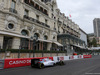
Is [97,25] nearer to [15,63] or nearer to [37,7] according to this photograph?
[37,7]

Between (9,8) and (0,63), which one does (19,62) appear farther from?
(9,8)

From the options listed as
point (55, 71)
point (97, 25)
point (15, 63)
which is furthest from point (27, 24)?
point (97, 25)

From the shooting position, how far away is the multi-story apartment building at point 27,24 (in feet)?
54.2

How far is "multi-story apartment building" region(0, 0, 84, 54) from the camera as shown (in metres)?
16.5

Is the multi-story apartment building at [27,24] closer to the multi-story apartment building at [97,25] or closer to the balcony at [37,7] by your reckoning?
the balcony at [37,7]

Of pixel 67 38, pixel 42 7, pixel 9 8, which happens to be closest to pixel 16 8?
pixel 9 8

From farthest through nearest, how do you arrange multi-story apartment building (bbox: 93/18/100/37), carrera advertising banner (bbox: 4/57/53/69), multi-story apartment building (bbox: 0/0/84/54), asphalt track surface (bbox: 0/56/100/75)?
multi-story apartment building (bbox: 93/18/100/37), multi-story apartment building (bbox: 0/0/84/54), carrera advertising banner (bbox: 4/57/53/69), asphalt track surface (bbox: 0/56/100/75)

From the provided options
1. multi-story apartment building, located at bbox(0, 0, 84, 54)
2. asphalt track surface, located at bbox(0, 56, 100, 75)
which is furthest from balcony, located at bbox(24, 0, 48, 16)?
asphalt track surface, located at bbox(0, 56, 100, 75)

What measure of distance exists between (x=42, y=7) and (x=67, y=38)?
13.8 m

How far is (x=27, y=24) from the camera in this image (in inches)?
848

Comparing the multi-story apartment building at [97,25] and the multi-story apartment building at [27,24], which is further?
the multi-story apartment building at [97,25]

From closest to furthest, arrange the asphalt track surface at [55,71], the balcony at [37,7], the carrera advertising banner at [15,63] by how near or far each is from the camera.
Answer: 1. the asphalt track surface at [55,71]
2. the carrera advertising banner at [15,63]
3. the balcony at [37,7]

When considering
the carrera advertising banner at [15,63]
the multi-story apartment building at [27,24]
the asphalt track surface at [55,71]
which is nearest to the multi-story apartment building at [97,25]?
the multi-story apartment building at [27,24]

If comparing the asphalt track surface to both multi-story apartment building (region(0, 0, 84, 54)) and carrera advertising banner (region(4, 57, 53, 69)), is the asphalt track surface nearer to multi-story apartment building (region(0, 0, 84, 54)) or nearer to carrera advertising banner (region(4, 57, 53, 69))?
carrera advertising banner (region(4, 57, 53, 69))
